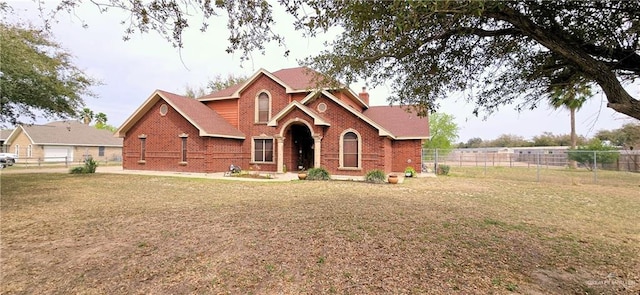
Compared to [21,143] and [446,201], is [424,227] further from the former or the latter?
[21,143]

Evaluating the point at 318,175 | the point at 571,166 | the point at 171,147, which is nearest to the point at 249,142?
the point at 171,147

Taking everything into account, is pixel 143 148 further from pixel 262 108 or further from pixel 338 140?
pixel 338 140

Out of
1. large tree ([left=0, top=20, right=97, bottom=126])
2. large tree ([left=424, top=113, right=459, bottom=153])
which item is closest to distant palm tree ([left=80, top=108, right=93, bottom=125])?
Result: large tree ([left=0, top=20, right=97, bottom=126])

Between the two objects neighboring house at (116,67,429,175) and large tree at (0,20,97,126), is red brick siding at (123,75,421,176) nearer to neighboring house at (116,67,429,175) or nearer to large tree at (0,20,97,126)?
neighboring house at (116,67,429,175)

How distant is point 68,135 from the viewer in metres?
36.0

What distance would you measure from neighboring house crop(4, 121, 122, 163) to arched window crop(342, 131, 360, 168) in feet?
101

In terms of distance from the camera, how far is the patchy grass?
3.61m

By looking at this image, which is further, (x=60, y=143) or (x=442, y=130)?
(x=442, y=130)

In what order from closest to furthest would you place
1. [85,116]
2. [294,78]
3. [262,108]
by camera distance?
[85,116]
[262,108]
[294,78]

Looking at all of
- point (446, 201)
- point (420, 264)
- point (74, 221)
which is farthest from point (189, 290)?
point (446, 201)

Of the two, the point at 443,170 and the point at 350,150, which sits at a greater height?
the point at 350,150

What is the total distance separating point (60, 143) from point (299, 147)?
32.4 metres

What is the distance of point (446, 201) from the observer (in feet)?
30.0

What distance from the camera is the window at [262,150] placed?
790 inches
